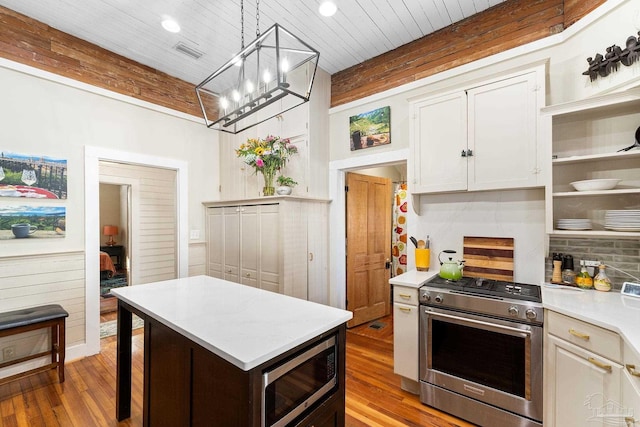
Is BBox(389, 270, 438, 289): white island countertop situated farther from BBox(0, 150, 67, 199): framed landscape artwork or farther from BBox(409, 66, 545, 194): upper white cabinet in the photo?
BBox(0, 150, 67, 199): framed landscape artwork

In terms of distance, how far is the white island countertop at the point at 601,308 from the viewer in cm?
138

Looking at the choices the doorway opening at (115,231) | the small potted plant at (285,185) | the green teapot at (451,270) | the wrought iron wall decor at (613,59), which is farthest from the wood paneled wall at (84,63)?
the wrought iron wall decor at (613,59)

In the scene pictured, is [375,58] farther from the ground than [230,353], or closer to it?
farther from the ground

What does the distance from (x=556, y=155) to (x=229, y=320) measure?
2586 millimetres

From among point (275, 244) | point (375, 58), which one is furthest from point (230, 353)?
point (375, 58)

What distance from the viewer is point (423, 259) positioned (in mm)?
2807

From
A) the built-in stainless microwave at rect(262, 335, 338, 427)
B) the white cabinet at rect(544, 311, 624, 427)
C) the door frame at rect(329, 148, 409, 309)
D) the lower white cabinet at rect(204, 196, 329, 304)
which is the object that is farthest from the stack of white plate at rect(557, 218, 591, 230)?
the lower white cabinet at rect(204, 196, 329, 304)

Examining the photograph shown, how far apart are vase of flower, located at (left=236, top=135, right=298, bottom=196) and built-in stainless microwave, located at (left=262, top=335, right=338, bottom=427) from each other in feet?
7.71

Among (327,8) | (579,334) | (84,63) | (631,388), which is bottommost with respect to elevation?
(631,388)

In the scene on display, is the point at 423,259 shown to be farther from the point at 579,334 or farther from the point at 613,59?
the point at 613,59

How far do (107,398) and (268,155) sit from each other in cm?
269

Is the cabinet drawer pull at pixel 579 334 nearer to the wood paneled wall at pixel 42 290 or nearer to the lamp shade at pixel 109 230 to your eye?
the wood paneled wall at pixel 42 290

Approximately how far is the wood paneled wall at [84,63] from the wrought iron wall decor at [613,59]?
13.7ft

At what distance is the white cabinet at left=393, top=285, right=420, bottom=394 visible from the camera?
2.32 meters
